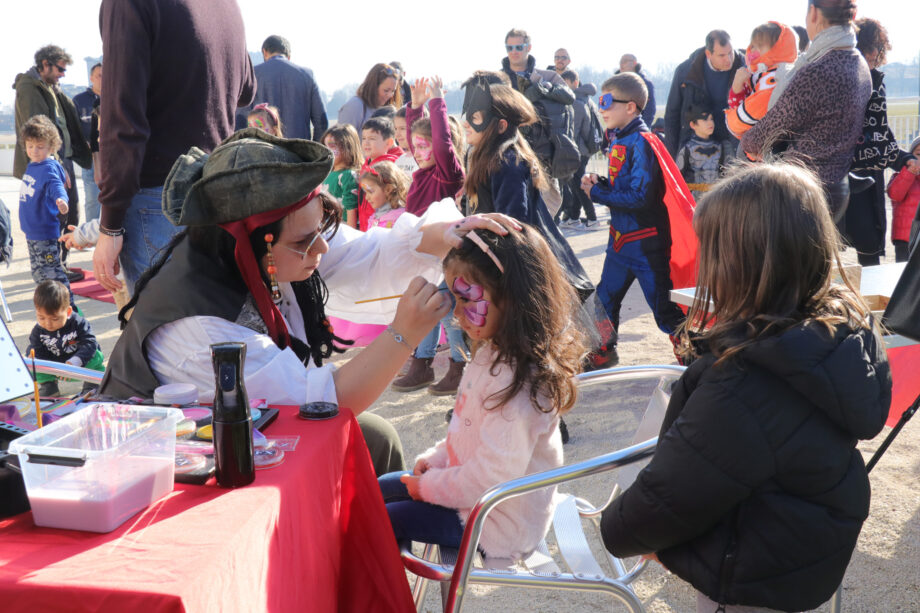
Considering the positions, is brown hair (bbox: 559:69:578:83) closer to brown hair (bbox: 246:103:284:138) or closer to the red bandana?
brown hair (bbox: 246:103:284:138)

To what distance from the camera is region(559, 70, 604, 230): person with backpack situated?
9344 mm


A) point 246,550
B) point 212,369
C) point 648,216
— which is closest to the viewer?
point 246,550

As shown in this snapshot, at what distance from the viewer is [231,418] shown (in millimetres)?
1276

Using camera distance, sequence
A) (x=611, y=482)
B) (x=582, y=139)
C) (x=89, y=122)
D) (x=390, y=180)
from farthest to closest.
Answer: (x=582, y=139), (x=89, y=122), (x=390, y=180), (x=611, y=482)

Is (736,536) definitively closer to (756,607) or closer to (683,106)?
(756,607)

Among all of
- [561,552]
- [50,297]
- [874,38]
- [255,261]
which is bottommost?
[561,552]

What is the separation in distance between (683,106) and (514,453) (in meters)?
5.51

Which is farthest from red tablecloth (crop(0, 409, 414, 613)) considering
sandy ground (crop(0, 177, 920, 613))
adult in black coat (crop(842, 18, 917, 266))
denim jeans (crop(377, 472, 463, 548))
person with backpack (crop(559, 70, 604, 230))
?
person with backpack (crop(559, 70, 604, 230))

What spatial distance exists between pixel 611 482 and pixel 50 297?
3.12m

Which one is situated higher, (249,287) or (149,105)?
(149,105)

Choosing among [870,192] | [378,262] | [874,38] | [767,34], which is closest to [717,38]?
[874,38]

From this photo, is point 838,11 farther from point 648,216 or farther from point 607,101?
point 648,216

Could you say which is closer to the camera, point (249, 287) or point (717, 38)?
point (249, 287)

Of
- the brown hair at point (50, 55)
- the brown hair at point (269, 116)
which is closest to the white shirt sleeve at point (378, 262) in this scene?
the brown hair at point (269, 116)
